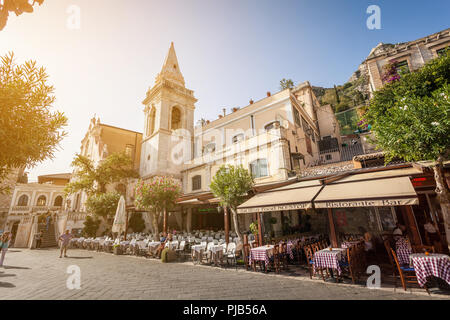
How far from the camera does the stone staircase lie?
61.2 feet

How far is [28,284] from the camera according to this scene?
237 inches

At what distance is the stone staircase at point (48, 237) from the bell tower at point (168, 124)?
1014 cm

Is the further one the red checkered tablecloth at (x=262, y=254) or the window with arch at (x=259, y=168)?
the window with arch at (x=259, y=168)

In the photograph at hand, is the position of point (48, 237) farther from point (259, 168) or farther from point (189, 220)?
point (259, 168)

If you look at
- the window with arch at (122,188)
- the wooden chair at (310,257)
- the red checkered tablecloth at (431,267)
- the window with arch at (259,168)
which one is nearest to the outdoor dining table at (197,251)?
the wooden chair at (310,257)

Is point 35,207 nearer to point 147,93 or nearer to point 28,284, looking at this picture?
point 147,93

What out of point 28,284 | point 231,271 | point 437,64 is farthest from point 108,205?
point 437,64

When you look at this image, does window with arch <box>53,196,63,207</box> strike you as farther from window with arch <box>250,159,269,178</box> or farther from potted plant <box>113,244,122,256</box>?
window with arch <box>250,159,269,178</box>

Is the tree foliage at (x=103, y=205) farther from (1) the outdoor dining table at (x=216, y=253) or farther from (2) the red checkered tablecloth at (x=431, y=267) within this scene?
(2) the red checkered tablecloth at (x=431, y=267)

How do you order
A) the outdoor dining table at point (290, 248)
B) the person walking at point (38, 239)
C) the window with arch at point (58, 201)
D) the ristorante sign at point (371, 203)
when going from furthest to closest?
the window with arch at point (58, 201)
the person walking at point (38, 239)
the outdoor dining table at point (290, 248)
the ristorante sign at point (371, 203)

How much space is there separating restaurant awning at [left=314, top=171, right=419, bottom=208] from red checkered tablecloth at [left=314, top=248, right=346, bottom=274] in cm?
130

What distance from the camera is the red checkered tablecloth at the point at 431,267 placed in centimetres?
432

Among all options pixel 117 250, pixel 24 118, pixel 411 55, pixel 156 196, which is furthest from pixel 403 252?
pixel 411 55

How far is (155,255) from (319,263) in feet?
30.1
